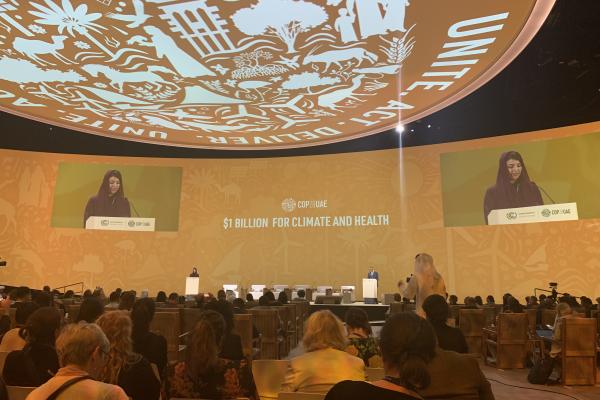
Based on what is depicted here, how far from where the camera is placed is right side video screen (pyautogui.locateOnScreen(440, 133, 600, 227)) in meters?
12.2

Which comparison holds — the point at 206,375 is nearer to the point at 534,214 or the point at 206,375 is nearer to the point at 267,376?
the point at 267,376

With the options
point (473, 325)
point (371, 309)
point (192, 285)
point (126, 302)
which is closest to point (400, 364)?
point (126, 302)

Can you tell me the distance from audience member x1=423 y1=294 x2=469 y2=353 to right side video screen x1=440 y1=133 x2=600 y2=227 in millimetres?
10978

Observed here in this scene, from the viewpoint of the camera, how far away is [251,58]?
8.21 metres

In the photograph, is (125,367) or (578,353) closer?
(125,367)

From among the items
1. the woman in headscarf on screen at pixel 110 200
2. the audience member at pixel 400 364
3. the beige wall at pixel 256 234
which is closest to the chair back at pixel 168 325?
the audience member at pixel 400 364

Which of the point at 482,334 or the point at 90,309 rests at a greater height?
the point at 90,309

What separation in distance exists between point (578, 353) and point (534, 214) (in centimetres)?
776

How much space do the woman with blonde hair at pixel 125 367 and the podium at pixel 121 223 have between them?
1446cm

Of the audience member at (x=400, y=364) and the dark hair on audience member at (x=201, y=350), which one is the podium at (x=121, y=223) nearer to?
the dark hair on audience member at (x=201, y=350)

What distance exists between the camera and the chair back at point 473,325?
7.66 metres

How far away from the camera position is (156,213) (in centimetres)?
1644

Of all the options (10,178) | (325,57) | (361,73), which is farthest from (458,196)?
(10,178)

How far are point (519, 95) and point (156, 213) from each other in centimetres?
1218
